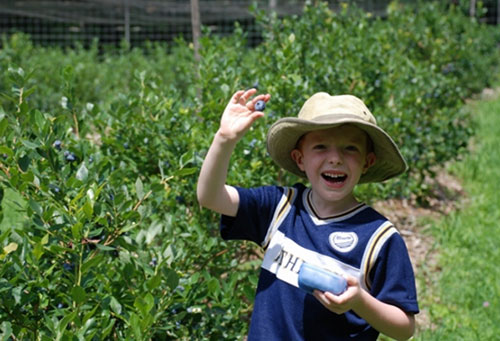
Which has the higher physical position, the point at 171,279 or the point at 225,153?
the point at 225,153

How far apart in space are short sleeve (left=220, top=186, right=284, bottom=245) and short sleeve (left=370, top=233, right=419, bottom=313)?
33 centimetres

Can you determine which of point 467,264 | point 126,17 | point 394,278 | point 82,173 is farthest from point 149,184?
point 126,17

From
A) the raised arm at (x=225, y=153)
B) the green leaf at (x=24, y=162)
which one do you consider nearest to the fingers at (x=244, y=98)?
the raised arm at (x=225, y=153)

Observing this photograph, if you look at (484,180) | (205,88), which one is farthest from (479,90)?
(205,88)

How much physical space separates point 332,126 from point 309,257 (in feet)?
1.09

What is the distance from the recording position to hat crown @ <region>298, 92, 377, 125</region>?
193 cm

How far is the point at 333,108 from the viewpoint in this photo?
1946mm

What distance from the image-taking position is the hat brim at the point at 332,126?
1892mm

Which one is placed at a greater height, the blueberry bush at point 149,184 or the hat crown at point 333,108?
the hat crown at point 333,108

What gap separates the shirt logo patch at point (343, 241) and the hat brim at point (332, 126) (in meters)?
0.27

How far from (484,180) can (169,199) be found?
4.09 m

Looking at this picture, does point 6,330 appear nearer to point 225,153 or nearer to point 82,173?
point 82,173

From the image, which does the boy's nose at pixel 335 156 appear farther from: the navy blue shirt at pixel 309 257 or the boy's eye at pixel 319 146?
the navy blue shirt at pixel 309 257

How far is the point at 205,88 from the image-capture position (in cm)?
358
